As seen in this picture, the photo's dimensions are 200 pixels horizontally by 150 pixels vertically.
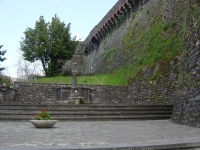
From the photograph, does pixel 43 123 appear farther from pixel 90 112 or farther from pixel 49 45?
pixel 49 45

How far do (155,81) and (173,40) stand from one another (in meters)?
2.32

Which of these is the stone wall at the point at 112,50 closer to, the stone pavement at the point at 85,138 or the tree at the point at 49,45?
the tree at the point at 49,45

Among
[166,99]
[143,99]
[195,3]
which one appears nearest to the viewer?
[195,3]

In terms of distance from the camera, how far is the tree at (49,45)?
89.6ft

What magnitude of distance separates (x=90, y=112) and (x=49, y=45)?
15924mm

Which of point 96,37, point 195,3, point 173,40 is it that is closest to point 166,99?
point 173,40

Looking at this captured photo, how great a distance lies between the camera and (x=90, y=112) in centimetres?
1246

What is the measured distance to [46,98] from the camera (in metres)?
19.7

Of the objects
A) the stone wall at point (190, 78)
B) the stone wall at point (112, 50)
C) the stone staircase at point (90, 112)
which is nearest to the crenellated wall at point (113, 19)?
the stone wall at point (112, 50)

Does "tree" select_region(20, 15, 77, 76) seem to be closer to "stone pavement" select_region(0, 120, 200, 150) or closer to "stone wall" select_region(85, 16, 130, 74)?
"stone wall" select_region(85, 16, 130, 74)

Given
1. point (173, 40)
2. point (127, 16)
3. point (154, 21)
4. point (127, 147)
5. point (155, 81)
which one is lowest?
point (127, 147)

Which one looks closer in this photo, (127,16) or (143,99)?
(143,99)

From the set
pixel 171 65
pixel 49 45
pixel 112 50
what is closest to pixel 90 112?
pixel 171 65

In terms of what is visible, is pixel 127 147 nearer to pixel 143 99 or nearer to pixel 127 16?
pixel 143 99
